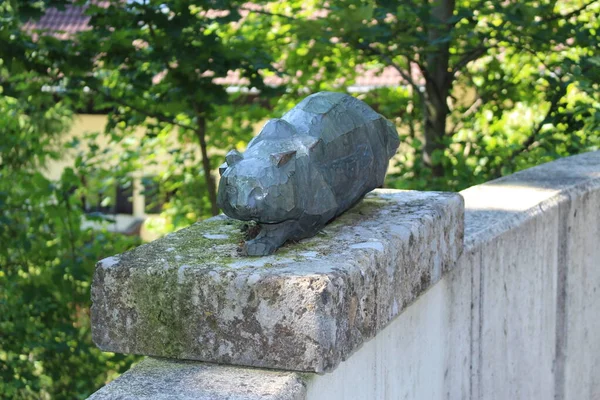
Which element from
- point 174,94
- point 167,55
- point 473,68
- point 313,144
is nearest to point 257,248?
point 313,144

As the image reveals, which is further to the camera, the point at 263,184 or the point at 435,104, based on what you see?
the point at 435,104

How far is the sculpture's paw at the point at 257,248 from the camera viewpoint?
6.12 feet

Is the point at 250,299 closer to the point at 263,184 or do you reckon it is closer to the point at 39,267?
the point at 263,184

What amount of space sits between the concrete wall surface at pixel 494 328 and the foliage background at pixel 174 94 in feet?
3.49

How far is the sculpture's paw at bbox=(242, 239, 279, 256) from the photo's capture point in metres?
1.87

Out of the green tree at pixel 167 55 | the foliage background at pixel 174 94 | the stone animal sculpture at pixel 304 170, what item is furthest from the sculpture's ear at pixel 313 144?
the green tree at pixel 167 55

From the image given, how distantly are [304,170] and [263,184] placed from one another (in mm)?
133

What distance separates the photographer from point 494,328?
9.00 feet

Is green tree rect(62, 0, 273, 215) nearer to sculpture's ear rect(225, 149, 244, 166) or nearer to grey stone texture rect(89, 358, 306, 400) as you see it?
sculpture's ear rect(225, 149, 244, 166)

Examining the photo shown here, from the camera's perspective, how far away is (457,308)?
254 cm

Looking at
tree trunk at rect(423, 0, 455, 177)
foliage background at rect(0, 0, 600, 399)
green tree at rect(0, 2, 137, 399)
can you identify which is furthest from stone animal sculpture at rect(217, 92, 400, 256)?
tree trunk at rect(423, 0, 455, 177)

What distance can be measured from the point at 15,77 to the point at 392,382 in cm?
342

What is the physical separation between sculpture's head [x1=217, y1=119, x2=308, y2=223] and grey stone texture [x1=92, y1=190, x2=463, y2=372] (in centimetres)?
9

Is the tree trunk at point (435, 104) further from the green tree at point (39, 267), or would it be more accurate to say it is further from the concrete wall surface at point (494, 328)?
the green tree at point (39, 267)
